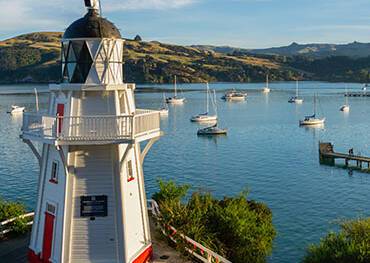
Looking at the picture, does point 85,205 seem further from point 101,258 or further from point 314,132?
point 314,132

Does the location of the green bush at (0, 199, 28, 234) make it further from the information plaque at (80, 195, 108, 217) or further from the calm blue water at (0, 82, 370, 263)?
the calm blue water at (0, 82, 370, 263)

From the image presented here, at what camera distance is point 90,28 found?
1622 cm

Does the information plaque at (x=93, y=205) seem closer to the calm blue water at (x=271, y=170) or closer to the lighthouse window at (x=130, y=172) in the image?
the lighthouse window at (x=130, y=172)

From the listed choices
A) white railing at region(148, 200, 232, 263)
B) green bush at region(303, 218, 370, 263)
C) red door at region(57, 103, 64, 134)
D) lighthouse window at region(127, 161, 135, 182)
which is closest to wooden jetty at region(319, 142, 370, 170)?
green bush at region(303, 218, 370, 263)

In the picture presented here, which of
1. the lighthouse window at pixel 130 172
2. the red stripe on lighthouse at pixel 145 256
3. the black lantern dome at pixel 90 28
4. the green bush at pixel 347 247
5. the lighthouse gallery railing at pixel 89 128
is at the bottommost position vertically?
the green bush at pixel 347 247

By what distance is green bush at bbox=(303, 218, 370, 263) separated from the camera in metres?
20.1

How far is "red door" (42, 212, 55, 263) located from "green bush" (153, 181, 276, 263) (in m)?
5.85

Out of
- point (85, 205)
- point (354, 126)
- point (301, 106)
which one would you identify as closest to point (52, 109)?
point (85, 205)

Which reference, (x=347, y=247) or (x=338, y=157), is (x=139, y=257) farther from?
(x=338, y=157)

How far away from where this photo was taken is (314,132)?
299 ft

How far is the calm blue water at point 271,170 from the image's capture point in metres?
38.3

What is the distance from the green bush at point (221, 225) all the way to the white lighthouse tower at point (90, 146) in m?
4.71

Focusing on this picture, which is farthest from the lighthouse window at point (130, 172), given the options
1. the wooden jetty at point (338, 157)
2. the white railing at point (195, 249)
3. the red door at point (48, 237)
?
the wooden jetty at point (338, 157)

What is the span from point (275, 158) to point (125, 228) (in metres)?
48.7
